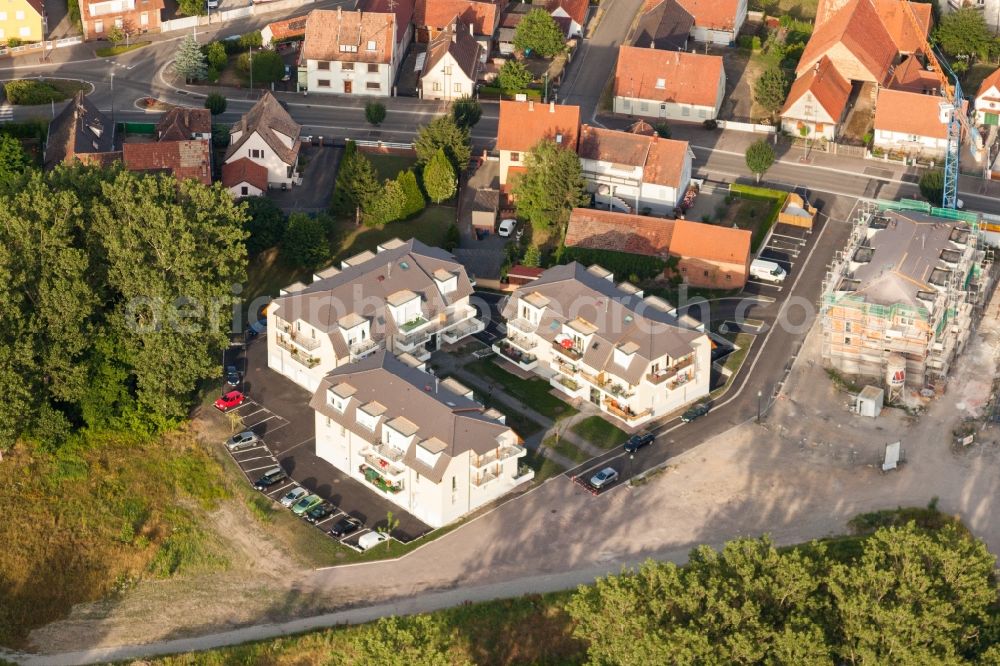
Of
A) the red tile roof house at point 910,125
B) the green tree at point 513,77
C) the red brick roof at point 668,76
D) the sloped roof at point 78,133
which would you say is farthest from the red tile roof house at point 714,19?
the sloped roof at point 78,133

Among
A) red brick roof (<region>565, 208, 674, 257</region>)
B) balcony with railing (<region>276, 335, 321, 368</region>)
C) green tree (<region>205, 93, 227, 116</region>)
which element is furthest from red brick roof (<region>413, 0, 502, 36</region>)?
balcony with railing (<region>276, 335, 321, 368</region>)

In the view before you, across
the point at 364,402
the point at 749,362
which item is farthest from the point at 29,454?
the point at 749,362

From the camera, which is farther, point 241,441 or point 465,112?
point 465,112

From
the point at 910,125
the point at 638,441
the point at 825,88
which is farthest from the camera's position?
the point at 825,88

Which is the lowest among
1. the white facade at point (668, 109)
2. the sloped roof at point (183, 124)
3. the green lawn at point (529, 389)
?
the green lawn at point (529, 389)

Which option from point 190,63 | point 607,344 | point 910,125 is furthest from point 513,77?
point 607,344

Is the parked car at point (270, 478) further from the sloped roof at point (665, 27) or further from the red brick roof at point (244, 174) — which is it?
the sloped roof at point (665, 27)

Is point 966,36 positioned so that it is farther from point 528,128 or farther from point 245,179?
point 245,179
